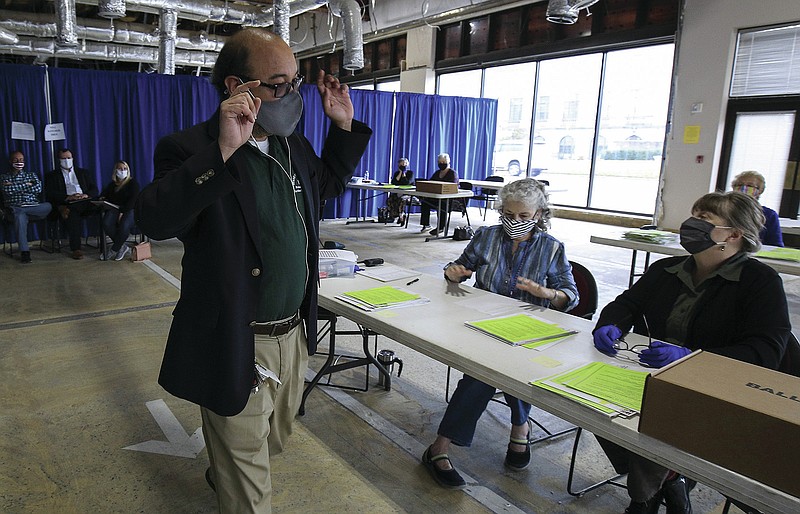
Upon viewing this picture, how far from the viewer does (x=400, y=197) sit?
32.3 ft

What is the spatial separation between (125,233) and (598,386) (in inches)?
252

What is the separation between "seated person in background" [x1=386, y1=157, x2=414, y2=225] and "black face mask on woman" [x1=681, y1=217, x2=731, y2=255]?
25.7 feet

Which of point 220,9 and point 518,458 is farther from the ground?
point 220,9

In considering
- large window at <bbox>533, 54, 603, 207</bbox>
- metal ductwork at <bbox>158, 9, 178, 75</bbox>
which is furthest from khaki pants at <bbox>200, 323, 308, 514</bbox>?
metal ductwork at <bbox>158, 9, 178, 75</bbox>

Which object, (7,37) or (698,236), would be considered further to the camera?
(7,37)

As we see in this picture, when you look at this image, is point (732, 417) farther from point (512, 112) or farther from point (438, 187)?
point (512, 112)

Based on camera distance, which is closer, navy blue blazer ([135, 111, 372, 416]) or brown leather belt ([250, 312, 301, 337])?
navy blue blazer ([135, 111, 372, 416])

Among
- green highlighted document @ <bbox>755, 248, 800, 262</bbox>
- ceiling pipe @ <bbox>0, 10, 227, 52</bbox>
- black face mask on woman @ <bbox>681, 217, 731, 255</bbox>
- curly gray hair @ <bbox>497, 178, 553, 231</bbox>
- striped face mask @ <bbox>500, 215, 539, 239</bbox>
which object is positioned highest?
ceiling pipe @ <bbox>0, 10, 227, 52</bbox>

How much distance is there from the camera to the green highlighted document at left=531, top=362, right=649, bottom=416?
1.29 metres

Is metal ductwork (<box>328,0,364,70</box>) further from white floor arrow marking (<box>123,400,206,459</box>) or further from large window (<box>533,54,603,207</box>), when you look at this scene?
white floor arrow marking (<box>123,400,206,459</box>)

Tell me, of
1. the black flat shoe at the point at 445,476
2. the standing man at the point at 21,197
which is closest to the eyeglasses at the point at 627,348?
the black flat shoe at the point at 445,476

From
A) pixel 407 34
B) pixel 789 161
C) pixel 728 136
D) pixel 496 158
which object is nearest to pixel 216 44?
pixel 407 34

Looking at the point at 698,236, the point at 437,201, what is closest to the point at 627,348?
the point at 698,236

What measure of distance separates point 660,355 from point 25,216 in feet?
23.0
